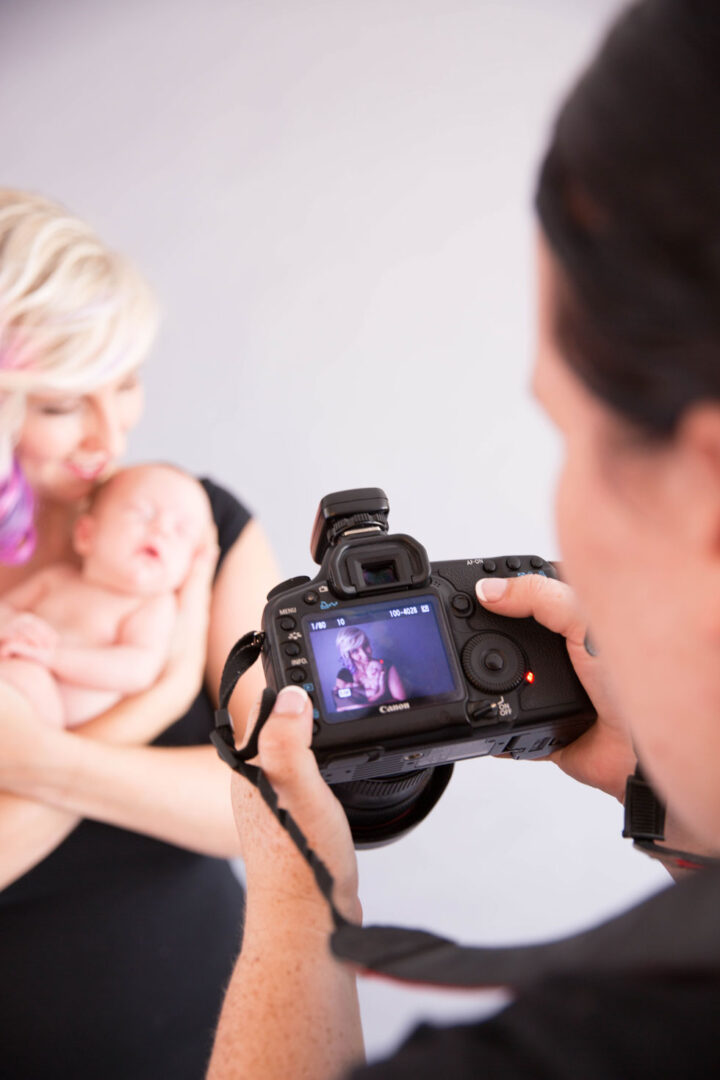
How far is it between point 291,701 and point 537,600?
0.88 ft

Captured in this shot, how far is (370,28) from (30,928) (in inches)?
69.0

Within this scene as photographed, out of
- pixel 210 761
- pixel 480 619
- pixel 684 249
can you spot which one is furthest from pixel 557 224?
pixel 210 761

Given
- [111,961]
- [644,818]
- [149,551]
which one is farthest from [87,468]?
[644,818]

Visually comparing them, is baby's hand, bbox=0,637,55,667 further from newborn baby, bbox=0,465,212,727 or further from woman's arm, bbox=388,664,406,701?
woman's arm, bbox=388,664,406,701

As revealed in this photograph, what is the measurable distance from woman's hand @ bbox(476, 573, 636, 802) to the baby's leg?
0.68 metres

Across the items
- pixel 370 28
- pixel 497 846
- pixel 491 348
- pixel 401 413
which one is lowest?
pixel 497 846

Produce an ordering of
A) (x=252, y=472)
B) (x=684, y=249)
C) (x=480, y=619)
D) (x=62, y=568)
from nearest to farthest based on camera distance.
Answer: (x=684, y=249) → (x=480, y=619) → (x=62, y=568) → (x=252, y=472)

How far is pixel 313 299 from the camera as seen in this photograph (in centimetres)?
184

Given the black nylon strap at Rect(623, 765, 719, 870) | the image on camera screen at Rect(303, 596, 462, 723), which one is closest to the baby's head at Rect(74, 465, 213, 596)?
the image on camera screen at Rect(303, 596, 462, 723)

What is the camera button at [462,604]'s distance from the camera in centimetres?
89

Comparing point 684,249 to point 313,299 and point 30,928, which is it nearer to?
point 30,928

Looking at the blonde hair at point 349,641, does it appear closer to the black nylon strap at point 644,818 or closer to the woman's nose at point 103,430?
the black nylon strap at point 644,818

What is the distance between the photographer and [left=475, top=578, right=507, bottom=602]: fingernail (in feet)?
2.91

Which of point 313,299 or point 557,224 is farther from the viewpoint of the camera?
point 313,299
